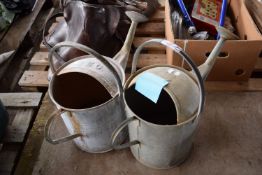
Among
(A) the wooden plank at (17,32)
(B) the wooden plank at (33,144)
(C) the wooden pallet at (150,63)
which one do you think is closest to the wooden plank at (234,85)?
(C) the wooden pallet at (150,63)

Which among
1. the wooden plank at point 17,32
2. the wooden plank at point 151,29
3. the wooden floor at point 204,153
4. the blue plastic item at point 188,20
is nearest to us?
the wooden floor at point 204,153

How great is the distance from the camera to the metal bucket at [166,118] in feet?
2.02

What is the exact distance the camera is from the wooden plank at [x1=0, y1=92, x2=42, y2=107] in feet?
3.41

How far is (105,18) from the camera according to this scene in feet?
3.31

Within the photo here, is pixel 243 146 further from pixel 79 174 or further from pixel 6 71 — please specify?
pixel 6 71

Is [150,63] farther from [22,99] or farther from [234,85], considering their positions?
[22,99]

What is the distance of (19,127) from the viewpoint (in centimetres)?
98

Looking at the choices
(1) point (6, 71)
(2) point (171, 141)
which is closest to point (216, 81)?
(2) point (171, 141)

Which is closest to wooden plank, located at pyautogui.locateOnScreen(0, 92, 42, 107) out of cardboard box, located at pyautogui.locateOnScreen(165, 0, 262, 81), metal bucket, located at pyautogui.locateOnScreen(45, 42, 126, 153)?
metal bucket, located at pyautogui.locateOnScreen(45, 42, 126, 153)

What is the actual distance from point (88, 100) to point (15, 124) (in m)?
0.33

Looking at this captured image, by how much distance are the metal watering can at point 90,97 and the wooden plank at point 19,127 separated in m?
0.26

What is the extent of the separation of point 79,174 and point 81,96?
0.78 feet

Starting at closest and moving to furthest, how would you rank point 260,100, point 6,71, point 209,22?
point 260,100
point 209,22
point 6,71

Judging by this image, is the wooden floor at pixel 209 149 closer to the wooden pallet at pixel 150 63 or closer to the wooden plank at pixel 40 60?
the wooden pallet at pixel 150 63
